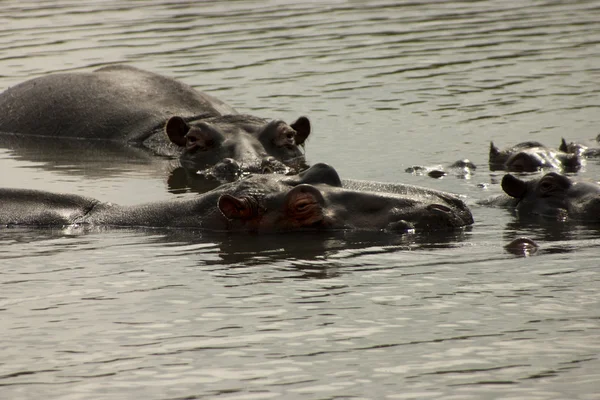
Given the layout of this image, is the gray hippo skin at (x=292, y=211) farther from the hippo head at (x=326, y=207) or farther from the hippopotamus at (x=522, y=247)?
the hippopotamus at (x=522, y=247)

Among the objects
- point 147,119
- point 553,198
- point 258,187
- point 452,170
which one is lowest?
point 452,170

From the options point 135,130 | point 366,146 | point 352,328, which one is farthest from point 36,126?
point 352,328

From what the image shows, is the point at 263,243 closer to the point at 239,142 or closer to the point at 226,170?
the point at 226,170

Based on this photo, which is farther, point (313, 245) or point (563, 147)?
point (563, 147)

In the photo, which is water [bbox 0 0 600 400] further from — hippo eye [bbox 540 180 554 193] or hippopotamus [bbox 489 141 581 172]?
hippo eye [bbox 540 180 554 193]

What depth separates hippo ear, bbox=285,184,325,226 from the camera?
300 inches

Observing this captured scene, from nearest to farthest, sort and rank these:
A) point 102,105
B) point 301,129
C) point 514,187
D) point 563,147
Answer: point 514,187 → point 563,147 → point 301,129 → point 102,105

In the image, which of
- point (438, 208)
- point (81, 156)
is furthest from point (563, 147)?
point (81, 156)

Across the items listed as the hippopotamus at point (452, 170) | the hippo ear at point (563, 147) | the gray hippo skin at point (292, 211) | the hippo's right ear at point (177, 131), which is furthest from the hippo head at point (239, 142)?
the gray hippo skin at point (292, 211)

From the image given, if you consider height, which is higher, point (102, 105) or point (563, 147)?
point (102, 105)

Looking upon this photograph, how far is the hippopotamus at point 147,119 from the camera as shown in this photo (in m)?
11.9

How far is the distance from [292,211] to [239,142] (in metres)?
4.08

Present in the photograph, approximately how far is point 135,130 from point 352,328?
26.0ft

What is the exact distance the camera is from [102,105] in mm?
13688
